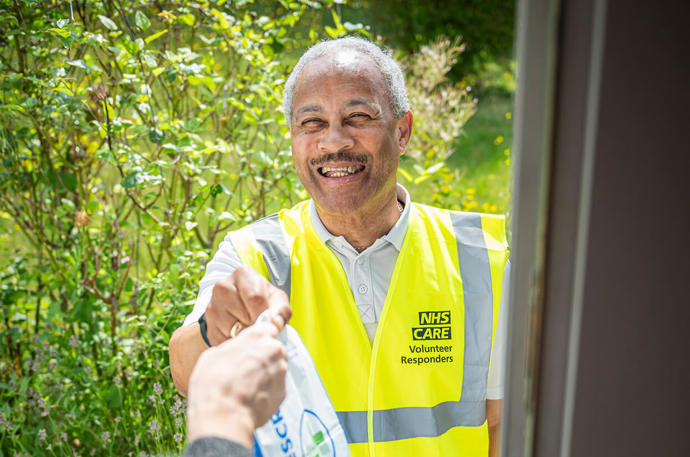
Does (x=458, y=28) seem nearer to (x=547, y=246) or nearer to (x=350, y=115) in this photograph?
(x=350, y=115)

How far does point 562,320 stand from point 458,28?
8688 mm

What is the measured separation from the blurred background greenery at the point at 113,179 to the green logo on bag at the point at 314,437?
3.81 ft

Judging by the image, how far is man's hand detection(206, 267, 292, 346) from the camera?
41.2 inches

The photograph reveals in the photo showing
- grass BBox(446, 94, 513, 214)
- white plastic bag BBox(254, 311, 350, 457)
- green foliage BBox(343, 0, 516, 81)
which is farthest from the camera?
green foliage BBox(343, 0, 516, 81)

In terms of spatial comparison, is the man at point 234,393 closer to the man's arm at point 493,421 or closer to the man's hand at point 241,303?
the man's hand at point 241,303

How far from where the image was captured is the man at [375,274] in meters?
1.68

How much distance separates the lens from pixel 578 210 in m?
0.55

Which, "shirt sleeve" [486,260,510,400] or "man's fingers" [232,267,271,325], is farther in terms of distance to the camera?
"shirt sleeve" [486,260,510,400]

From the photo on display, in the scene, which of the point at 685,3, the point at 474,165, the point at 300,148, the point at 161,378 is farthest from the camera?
the point at 474,165

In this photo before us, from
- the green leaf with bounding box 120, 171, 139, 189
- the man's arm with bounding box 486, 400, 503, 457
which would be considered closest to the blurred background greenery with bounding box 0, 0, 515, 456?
the green leaf with bounding box 120, 171, 139, 189

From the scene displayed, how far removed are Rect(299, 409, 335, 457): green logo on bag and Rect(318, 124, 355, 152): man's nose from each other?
1.00 m

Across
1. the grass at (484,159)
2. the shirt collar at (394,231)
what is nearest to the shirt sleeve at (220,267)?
the shirt collar at (394,231)

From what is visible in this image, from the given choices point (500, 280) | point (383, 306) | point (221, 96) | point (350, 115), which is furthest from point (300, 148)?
point (221, 96)

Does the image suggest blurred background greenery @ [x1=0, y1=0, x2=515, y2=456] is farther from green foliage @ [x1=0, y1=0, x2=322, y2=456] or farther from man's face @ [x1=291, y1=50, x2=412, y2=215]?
man's face @ [x1=291, y1=50, x2=412, y2=215]
